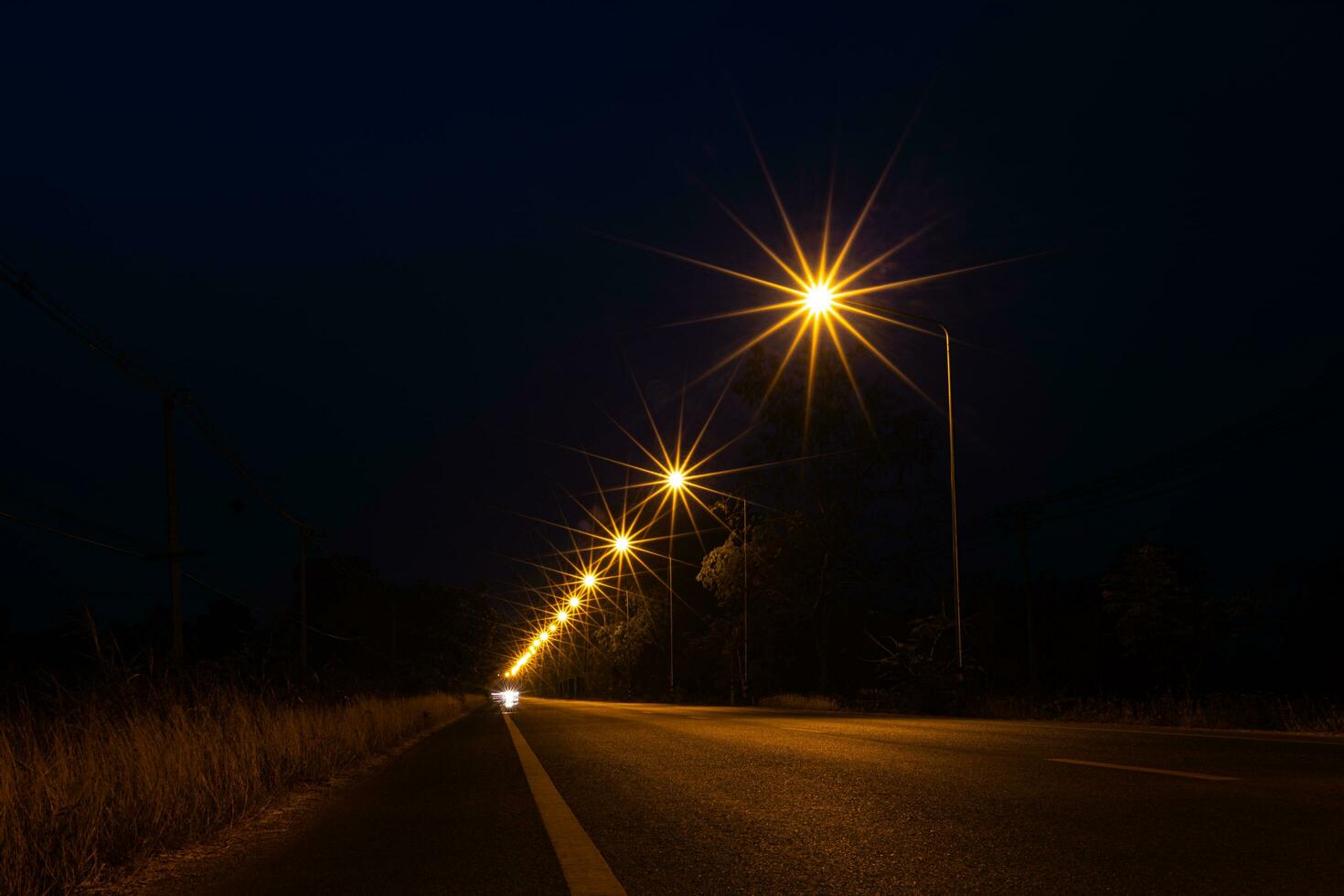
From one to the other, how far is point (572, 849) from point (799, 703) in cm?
3516

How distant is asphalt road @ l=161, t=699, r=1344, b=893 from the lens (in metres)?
4.78

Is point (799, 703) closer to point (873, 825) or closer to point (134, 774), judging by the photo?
point (134, 774)

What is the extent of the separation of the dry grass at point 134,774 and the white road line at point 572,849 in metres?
2.27

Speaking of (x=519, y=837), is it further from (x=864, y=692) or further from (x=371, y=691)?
(x=864, y=692)

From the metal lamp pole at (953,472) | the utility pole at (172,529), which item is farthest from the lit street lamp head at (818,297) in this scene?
the utility pole at (172,529)

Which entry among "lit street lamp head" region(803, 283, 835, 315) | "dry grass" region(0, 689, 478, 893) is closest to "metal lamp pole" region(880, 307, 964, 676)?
"lit street lamp head" region(803, 283, 835, 315)

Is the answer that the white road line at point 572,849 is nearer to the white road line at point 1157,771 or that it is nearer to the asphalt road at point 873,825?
the asphalt road at point 873,825

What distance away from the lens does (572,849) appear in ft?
19.3

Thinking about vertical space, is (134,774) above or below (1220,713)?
below

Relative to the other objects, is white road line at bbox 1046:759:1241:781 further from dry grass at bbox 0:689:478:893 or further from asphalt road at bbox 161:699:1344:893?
dry grass at bbox 0:689:478:893

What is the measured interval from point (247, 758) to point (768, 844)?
6.01 meters

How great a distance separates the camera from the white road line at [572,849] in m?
4.87

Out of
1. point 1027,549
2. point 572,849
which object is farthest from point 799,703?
point 572,849

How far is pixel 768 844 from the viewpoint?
224 inches
